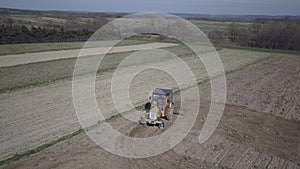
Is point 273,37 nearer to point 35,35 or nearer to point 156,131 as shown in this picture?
point 35,35

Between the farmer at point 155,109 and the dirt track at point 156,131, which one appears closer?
the dirt track at point 156,131

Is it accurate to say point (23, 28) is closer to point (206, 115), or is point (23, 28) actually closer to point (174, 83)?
point (174, 83)

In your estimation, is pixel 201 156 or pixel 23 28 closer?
pixel 201 156

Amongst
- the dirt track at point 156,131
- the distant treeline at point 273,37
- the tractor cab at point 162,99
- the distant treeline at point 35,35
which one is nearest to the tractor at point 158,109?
the tractor cab at point 162,99

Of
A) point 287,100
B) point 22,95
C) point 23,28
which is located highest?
point 23,28

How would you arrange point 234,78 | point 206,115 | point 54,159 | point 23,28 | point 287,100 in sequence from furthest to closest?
point 23,28, point 234,78, point 287,100, point 206,115, point 54,159

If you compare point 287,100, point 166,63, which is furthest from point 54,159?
point 166,63

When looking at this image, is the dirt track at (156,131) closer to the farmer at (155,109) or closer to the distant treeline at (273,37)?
the farmer at (155,109)

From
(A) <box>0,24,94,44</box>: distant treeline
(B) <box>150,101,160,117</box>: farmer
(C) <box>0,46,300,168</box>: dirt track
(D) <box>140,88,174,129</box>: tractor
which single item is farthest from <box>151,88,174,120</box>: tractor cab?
(A) <box>0,24,94,44</box>: distant treeline
